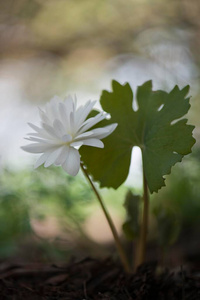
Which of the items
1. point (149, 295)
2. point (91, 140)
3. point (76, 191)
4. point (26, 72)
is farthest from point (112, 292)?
point (26, 72)

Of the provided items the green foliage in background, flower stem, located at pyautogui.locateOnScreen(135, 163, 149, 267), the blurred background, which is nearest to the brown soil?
flower stem, located at pyautogui.locateOnScreen(135, 163, 149, 267)

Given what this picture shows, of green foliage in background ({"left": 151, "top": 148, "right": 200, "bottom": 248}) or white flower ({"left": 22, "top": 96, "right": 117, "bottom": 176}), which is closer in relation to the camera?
white flower ({"left": 22, "top": 96, "right": 117, "bottom": 176})

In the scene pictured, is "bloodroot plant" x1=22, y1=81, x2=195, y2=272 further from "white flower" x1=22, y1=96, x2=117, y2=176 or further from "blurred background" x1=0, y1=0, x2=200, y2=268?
"blurred background" x1=0, y1=0, x2=200, y2=268

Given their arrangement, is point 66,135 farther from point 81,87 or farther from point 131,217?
point 81,87

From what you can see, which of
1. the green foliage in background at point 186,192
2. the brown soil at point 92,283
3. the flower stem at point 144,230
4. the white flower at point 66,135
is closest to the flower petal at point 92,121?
the white flower at point 66,135

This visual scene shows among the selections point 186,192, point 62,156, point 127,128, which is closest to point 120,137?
point 127,128
